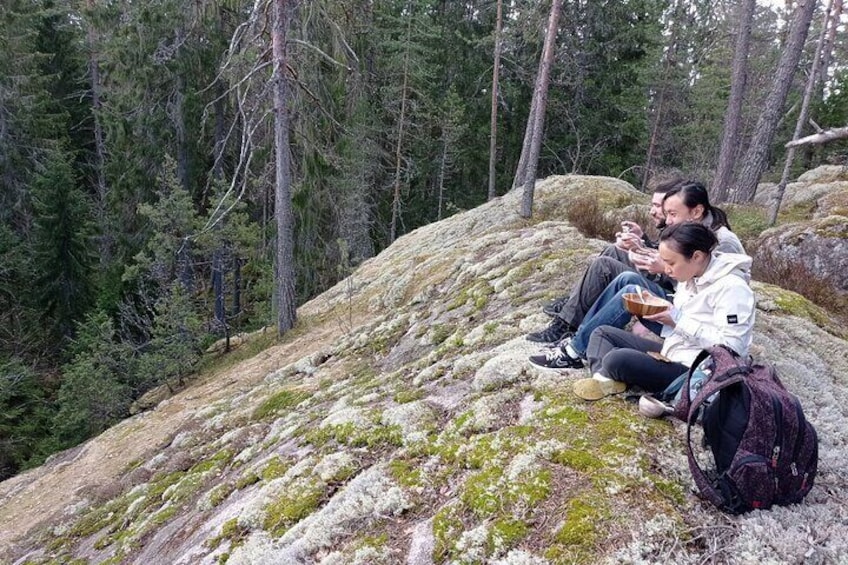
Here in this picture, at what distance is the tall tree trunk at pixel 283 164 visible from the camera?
9164 millimetres

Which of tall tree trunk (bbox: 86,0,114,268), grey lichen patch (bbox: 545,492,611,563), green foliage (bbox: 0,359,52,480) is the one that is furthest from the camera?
tall tree trunk (bbox: 86,0,114,268)

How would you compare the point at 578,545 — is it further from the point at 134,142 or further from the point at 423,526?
the point at 134,142

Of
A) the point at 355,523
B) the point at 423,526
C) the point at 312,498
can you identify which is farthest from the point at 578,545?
the point at 312,498

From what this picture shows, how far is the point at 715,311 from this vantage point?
282 cm

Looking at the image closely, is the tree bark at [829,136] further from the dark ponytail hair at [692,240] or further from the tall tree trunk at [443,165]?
the tall tree trunk at [443,165]

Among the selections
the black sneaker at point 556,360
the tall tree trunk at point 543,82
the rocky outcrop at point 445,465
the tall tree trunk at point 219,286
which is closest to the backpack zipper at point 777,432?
the rocky outcrop at point 445,465

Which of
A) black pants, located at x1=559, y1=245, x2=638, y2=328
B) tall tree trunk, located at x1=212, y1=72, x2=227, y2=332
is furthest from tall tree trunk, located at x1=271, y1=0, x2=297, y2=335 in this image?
black pants, located at x1=559, y1=245, x2=638, y2=328

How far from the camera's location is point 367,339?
24.9ft

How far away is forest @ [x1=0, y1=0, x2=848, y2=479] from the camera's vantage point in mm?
12352

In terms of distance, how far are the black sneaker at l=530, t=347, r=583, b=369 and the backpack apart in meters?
1.34

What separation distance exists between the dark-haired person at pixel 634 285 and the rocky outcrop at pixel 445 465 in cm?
20

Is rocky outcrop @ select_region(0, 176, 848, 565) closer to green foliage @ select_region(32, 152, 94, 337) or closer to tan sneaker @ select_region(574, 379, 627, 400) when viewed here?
tan sneaker @ select_region(574, 379, 627, 400)

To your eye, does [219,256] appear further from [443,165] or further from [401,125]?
[443,165]

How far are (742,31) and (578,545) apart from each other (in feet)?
48.1
